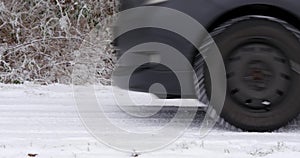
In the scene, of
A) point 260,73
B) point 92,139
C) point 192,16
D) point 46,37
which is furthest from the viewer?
point 46,37

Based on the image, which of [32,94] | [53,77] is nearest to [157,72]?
[32,94]

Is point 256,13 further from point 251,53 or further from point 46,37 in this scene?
point 46,37

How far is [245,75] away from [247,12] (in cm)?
51

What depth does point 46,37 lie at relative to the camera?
30.3 feet

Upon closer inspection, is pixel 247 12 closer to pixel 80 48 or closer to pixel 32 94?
pixel 32 94

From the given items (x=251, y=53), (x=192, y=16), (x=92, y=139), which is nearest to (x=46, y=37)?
(x=192, y=16)

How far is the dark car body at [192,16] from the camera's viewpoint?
4.64m

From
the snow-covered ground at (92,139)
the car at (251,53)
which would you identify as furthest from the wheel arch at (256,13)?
the snow-covered ground at (92,139)

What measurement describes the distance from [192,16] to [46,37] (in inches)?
193

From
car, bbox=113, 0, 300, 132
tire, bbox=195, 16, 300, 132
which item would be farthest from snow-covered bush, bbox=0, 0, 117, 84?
tire, bbox=195, 16, 300, 132

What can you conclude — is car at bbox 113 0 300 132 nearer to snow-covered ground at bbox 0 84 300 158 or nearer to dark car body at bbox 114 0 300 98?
dark car body at bbox 114 0 300 98

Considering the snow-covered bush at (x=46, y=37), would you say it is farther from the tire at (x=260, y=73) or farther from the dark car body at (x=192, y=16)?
the tire at (x=260, y=73)

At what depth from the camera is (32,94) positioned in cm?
705

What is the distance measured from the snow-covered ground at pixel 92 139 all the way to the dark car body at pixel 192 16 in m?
0.41
